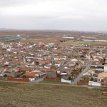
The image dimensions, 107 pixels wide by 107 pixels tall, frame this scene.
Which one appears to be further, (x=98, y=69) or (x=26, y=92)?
(x=98, y=69)

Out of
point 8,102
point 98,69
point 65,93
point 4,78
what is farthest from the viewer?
point 98,69

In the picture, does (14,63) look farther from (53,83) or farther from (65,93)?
(65,93)

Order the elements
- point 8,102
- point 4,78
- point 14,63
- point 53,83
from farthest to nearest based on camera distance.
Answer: point 14,63, point 4,78, point 53,83, point 8,102

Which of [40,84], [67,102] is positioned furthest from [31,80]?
[67,102]

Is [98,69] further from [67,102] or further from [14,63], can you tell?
[67,102]

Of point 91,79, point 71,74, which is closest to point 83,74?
point 71,74

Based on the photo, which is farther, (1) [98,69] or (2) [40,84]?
(1) [98,69]
